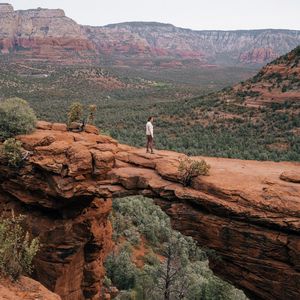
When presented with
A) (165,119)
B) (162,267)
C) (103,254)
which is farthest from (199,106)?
(103,254)

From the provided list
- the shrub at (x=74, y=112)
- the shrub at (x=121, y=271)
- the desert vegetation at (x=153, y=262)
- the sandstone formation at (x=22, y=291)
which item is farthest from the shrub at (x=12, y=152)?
the shrub at (x=121, y=271)

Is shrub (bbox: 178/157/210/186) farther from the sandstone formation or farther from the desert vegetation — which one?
the desert vegetation

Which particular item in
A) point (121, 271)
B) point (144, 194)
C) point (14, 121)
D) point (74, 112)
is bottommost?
point (121, 271)

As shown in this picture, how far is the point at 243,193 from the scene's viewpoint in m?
12.4

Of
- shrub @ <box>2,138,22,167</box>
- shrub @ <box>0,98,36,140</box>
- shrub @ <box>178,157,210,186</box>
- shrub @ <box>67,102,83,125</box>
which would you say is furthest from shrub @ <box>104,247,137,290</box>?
shrub @ <box>178,157,210,186</box>

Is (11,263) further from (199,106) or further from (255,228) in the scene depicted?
(199,106)

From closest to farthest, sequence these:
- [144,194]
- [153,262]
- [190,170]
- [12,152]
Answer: [190,170]
[144,194]
[12,152]
[153,262]

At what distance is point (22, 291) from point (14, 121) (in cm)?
849

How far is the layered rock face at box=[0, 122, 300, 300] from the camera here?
11914 millimetres

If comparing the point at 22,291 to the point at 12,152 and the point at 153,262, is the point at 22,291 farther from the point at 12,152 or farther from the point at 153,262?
the point at 153,262

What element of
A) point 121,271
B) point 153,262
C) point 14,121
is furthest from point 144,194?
point 153,262

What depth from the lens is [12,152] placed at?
15.4 metres

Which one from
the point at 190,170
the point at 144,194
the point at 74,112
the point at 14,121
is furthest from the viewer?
the point at 74,112

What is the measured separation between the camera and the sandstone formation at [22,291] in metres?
9.32
